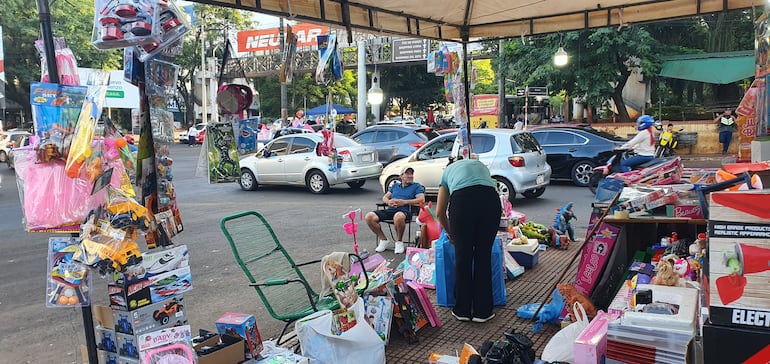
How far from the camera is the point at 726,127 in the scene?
17062 mm

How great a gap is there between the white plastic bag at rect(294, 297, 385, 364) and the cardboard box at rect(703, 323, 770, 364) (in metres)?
1.96

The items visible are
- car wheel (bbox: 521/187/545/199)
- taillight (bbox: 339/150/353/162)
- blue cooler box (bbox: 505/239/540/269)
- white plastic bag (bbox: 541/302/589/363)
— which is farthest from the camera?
taillight (bbox: 339/150/353/162)

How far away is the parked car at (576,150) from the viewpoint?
12711mm

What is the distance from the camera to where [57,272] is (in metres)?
2.75

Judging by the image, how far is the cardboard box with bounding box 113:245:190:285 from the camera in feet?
9.23

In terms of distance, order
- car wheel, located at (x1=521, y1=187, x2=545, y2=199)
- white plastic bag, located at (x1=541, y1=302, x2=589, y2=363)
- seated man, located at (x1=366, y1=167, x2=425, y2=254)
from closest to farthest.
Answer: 1. white plastic bag, located at (x1=541, y1=302, x2=589, y2=363)
2. seated man, located at (x1=366, y1=167, x2=425, y2=254)
3. car wheel, located at (x1=521, y1=187, x2=545, y2=199)

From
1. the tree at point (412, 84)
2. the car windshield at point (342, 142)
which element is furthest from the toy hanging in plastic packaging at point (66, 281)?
the tree at point (412, 84)

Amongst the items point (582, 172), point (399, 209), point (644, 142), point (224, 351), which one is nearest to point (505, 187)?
point (644, 142)

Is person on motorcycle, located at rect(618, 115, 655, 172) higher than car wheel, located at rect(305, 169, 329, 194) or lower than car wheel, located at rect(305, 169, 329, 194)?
higher

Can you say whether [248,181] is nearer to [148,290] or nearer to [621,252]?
[621,252]

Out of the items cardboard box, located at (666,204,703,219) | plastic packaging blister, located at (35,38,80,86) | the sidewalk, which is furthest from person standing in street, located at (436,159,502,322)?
plastic packaging blister, located at (35,38,80,86)

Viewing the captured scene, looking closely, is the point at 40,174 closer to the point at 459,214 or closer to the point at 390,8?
the point at 459,214

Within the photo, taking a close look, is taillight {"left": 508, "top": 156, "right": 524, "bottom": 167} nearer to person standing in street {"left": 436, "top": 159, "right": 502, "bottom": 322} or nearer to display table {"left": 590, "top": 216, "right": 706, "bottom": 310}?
display table {"left": 590, "top": 216, "right": 706, "bottom": 310}

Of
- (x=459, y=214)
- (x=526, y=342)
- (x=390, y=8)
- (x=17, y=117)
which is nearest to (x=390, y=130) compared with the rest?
(x=390, y=8)
